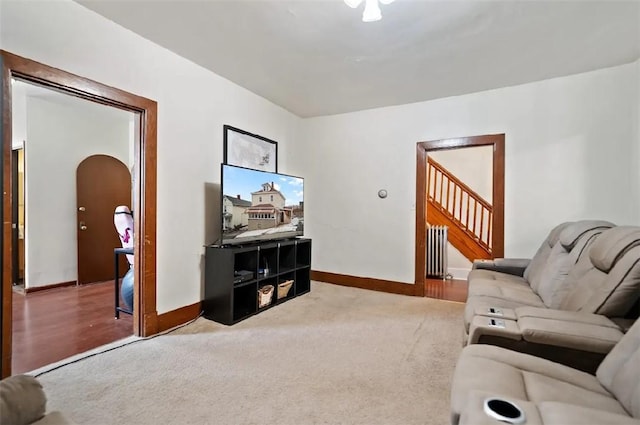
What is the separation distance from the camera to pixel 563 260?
2307 mm

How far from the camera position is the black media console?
2.97 metres

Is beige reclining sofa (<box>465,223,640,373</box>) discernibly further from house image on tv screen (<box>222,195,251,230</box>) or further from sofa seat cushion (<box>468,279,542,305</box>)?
house image on tv screen (<box>222,195,251,230</box>)

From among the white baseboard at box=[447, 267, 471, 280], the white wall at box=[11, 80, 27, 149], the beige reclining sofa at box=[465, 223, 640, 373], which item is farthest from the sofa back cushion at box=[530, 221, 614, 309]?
the white wall at box=[11, 80, 27, 149]

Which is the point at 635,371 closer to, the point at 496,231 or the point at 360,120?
the point at 496,231

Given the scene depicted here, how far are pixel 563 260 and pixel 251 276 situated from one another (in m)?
2.67

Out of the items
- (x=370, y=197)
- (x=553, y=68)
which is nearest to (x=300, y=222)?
(x=370, y=197)

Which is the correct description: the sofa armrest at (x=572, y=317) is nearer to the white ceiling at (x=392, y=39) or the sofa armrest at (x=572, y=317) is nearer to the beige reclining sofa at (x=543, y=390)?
the beige reclining sofa at (x=543, y=390)

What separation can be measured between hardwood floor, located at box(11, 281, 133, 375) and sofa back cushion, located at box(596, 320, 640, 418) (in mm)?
3107

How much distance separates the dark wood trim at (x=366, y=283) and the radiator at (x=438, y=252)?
1.22m

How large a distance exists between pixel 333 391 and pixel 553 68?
3.50m

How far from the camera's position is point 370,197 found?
435 centimetres

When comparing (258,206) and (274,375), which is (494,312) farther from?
(258,206)

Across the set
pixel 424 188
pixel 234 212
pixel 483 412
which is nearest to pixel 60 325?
pixel 234 212

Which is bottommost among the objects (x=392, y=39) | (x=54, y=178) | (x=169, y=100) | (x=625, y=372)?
(x=625, y=372)
